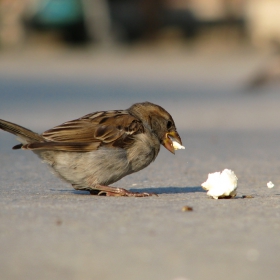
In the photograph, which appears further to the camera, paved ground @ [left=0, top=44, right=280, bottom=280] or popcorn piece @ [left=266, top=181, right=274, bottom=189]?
popcorn piece @ [left=266, top=181, right=274, bottom=189]

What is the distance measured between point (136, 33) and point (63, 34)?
3449mm

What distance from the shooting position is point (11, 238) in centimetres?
436

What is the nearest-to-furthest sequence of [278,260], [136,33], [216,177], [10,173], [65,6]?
[278,260] < [216,177] < [10,173] < [65,6] < [136,33]

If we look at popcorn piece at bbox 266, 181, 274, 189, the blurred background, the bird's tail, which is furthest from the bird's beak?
the blurred background

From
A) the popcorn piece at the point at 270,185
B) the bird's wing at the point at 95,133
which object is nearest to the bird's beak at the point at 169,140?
the bird's wing at the point at 95,133

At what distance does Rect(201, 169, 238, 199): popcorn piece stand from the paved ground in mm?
96

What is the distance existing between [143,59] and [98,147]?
2164 cm

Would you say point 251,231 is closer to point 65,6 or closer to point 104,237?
point 104,237

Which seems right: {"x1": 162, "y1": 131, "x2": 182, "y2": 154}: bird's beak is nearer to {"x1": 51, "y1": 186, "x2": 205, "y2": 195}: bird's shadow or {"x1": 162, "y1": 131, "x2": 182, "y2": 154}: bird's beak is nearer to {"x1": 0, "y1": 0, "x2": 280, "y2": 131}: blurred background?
{"x1": 51, "y1": 186, "x2": 205, "y2": 195}: bird's shadow

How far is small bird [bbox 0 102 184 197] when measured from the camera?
597 cm

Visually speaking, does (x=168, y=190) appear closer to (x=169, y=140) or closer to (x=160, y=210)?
(x=169, y=140)

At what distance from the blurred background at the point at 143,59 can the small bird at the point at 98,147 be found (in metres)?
5.00

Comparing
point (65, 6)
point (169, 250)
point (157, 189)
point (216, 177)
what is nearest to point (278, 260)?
point (169, 250)

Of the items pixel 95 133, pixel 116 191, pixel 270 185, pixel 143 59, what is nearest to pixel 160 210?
pixel 116 191
